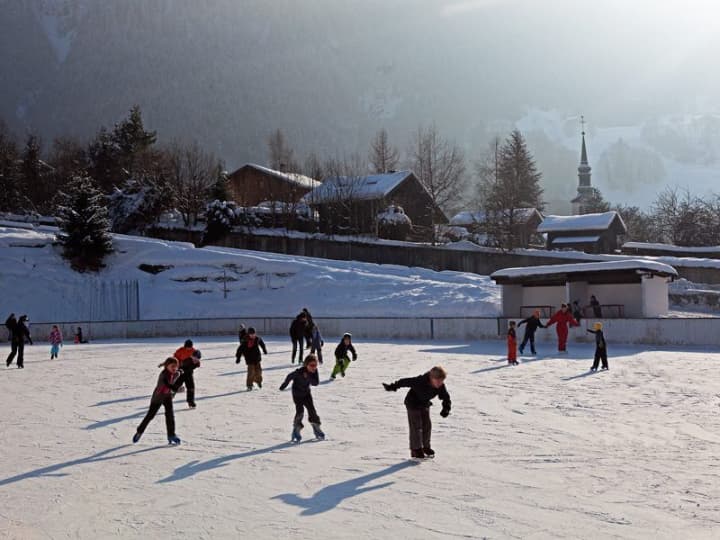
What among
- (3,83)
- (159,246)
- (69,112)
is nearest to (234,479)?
(159,246)

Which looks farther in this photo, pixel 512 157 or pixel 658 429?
pixel 512 157

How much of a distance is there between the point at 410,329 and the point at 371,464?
22645mm

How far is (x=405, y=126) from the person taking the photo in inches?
6998

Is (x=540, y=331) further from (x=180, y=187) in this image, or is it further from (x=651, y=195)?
(x=651, y=195)

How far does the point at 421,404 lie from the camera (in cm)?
986

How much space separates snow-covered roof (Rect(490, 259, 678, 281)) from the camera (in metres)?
31.0

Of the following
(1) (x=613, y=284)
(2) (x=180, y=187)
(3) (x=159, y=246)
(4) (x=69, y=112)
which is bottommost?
(1) (x=613, y=284)

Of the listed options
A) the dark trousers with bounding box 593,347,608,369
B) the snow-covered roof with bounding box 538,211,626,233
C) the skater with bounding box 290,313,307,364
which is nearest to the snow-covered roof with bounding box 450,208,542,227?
the snow-covered roof with bounding box 538,211,626,233

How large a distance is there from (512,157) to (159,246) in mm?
40353

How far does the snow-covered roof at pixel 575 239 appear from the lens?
200 feet

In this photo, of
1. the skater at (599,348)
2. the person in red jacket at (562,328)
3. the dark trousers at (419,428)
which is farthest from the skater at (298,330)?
the dark trousers at (419,428)

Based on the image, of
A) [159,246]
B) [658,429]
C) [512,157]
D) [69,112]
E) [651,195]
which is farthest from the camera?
[651,195]

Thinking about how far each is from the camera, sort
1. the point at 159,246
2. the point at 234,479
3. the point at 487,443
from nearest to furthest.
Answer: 1. the point at 234,479
2. the point at 487,443
3. the point at 159,246

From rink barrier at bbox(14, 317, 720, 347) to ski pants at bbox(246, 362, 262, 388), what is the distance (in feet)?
42.3
